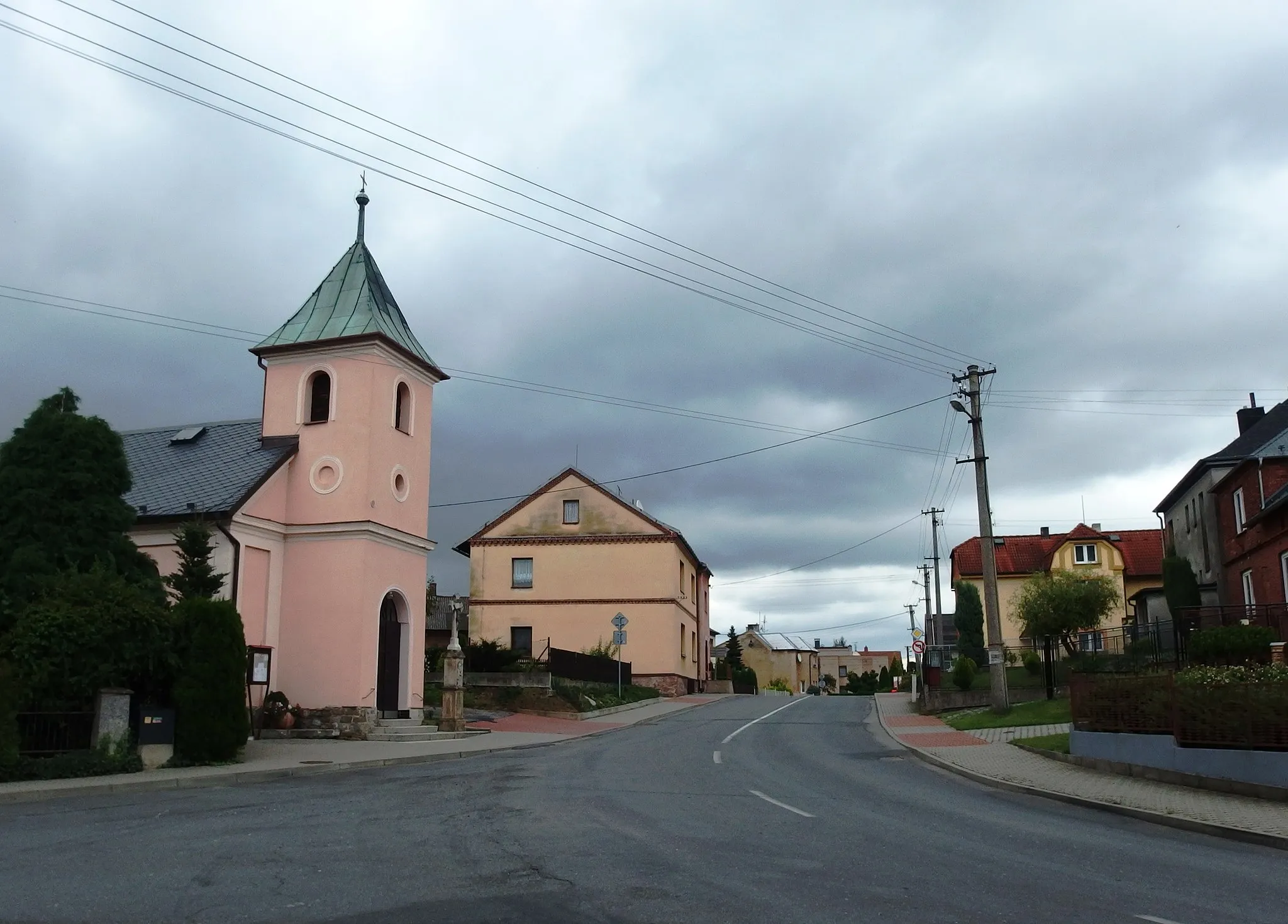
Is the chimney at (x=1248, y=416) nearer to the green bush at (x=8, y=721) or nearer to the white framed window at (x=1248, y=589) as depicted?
the white framed window at (x=1248, y=589)

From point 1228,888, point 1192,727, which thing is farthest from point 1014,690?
point 1228,888

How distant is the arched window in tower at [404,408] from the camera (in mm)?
27906

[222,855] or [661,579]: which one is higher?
[661,579]

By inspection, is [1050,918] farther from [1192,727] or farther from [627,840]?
[1192,727]

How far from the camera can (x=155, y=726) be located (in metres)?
17.2

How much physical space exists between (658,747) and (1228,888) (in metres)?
14.2

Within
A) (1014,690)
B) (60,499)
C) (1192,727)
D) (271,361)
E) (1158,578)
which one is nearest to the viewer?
(1192,727)

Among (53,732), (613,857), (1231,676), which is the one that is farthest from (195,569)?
(1231,676)

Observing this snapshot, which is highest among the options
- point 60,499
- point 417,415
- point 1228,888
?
point 417,415

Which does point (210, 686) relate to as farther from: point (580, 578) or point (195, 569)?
point (580, 578)

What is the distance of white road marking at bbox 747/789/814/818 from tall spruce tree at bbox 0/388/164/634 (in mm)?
11147

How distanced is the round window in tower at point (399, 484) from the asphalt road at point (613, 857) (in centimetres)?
1178

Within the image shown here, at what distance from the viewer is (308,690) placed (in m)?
25.0

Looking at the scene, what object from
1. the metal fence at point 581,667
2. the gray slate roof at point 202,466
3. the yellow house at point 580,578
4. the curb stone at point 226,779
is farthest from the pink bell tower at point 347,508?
the yellow house at point 580,578
